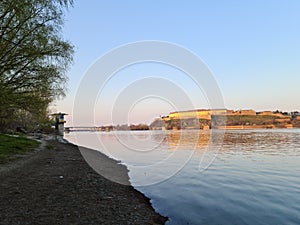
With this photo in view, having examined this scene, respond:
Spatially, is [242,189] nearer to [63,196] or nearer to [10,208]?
→ [63,196]

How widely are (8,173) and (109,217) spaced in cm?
928

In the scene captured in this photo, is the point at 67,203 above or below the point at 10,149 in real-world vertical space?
below

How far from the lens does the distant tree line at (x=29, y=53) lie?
1370 centimetres

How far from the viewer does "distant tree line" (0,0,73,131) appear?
13.7 meters

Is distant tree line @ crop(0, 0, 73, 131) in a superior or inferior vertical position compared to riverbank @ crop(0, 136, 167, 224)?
superior

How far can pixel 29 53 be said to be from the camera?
15.1 m

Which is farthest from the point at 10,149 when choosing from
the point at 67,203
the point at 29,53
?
the point at 67,203

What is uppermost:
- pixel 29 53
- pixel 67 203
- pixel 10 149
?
pixel 29 53

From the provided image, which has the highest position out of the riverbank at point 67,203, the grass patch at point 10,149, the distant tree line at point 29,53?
the distant tree line at point 29,53

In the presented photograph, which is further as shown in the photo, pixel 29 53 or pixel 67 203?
pixel 29 53

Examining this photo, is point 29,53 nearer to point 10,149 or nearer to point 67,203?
point 67,203

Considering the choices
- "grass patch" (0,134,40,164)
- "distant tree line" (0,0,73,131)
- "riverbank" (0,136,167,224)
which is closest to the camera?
"riverbank" (0,136,167,224)

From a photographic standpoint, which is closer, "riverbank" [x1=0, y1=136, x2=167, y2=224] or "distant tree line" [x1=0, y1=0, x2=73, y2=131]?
"riverbank" [x1=0, y1=136, x2=167, y2=224]

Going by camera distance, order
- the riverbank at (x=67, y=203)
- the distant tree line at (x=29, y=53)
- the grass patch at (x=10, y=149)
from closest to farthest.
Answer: the riverbank at (x=67, y=203)
the distant tree line at (x=29, y=53)
the grass patch at (x=10, y=149)
